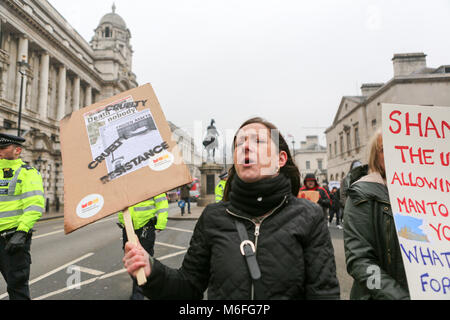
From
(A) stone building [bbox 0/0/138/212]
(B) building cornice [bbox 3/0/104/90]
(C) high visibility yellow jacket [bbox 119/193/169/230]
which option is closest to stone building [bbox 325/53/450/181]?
(C) high visibility yellow jacket [bbox 119/193/169/230]

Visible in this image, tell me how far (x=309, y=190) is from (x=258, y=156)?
18.8 ft

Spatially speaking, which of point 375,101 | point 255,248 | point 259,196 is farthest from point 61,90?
point 255,248

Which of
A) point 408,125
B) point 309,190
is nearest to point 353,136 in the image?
point 309,190

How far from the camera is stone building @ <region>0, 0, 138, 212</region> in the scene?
82.5ft

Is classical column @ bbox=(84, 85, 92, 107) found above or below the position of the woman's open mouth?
above

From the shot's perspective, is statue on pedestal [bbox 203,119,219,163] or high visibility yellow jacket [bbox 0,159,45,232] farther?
statue on pedestal [bbox 203,119,219,163]

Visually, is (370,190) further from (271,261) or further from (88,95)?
(88,95)

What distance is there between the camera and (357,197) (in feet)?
5.37

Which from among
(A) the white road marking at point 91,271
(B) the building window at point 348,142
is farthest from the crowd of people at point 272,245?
(B) the building window at point 348,142

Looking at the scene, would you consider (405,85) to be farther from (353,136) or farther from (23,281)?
(23,281)

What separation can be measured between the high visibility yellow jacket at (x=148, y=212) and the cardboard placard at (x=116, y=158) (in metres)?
2.17

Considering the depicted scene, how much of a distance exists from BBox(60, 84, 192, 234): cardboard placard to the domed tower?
46697 mm

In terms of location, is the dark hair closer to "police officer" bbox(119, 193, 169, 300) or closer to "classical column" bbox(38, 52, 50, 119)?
"police officer" bbox(119, 193, 169, 300)
